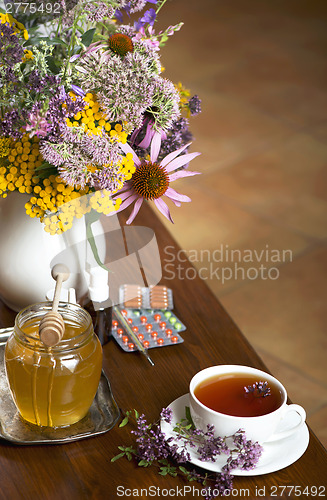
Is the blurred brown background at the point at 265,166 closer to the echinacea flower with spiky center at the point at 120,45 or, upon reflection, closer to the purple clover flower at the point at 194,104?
the purple clover flower at the point at 194,104

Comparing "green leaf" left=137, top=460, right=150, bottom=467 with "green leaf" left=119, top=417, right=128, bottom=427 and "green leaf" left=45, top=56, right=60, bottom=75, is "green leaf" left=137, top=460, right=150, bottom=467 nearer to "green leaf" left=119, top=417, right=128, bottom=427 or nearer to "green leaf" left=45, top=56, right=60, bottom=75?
"green leaf" left=119, top=417, right=128, bottom=427

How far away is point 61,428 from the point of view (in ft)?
2.99

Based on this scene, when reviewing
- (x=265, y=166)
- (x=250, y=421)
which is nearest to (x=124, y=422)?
(x=250, y=421)

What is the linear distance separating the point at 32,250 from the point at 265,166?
89.4 inches

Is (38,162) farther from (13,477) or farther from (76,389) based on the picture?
(13,477)

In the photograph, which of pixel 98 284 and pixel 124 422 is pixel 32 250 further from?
pixel 124 422

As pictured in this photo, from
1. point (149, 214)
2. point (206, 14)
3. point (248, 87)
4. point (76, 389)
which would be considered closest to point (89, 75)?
point (76, 389)

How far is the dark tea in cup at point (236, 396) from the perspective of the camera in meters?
0.88

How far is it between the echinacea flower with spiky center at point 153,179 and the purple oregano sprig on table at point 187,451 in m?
0.30

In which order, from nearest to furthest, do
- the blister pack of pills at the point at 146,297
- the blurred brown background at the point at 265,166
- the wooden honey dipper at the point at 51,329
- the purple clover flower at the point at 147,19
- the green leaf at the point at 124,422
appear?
the wooden honey dipper at the point at 51,329 < the green leaf at the point at 124,422 < the purple clover flower at the point at 147,19 < the blister pack of pills at the point at 146,297 < the blurred brown background at the point at 265,166

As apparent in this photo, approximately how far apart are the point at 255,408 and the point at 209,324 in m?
Answer: 0.28

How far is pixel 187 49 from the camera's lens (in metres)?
4.23

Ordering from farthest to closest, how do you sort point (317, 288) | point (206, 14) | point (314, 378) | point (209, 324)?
point (206, 14), point (317, 288), point (314, 378), point (209, 324)

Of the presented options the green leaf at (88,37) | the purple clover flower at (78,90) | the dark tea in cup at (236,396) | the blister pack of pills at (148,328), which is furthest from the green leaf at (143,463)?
the green leaf at (88,37)
